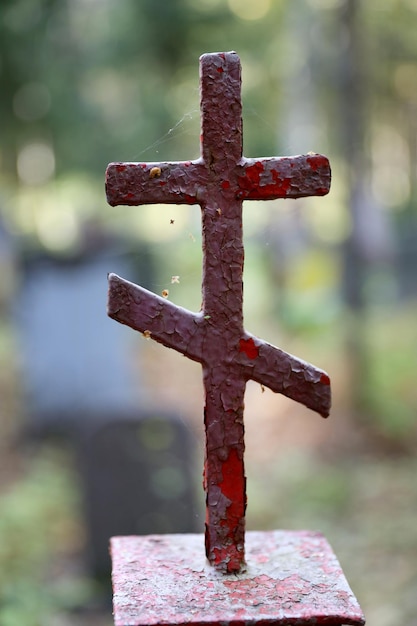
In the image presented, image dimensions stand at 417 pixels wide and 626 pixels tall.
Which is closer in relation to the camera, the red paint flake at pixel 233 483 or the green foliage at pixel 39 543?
the red paint flake at pixel 233 483

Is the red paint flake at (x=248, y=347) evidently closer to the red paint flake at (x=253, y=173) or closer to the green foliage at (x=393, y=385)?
the red paint flake at (x=253, y=173)

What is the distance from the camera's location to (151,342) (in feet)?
30.2

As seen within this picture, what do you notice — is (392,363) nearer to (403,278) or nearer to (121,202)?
(403,278)

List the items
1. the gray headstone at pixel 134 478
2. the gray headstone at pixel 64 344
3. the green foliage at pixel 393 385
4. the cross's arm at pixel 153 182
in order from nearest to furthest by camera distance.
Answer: the cross's arm at pixel 153 182 < the gray headstone at pixel 134 478 < the green foliage at pixel 393 385 < the gray headstone at pixel 64 344

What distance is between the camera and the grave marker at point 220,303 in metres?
1.38

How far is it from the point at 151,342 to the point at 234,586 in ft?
25.8

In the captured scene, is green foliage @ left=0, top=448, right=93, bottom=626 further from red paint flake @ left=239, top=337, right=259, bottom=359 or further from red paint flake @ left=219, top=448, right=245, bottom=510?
red paint flake @ left=239, top=337, right=259, bottom=359

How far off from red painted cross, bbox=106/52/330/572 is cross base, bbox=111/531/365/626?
61mm

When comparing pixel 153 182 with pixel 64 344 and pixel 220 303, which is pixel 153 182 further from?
pixel 64 344

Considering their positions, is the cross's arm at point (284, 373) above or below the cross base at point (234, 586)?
above

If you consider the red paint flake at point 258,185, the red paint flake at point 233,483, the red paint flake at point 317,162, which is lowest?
the red paint flake at point 233,483

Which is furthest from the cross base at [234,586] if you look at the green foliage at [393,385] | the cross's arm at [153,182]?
the green foliage at [393,385]

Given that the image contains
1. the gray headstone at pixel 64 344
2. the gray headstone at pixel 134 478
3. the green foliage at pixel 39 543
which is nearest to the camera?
the green foliage at pixel 39 543

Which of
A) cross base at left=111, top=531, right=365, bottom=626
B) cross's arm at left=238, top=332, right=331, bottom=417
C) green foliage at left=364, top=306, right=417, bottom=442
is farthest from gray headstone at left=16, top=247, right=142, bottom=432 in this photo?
cross's arm at left=238, top=332, right=331, bottom=417
